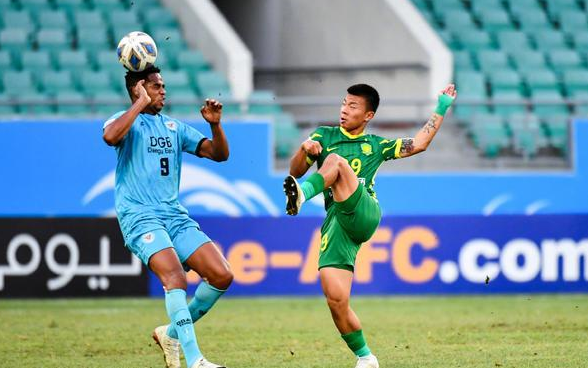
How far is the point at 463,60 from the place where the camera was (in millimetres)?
21875

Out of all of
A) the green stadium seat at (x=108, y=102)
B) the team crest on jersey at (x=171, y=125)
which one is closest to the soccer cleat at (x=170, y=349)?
the team crest on jersey at (x=171, y=125)

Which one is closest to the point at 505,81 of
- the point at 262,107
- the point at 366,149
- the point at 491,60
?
the point at 491,60

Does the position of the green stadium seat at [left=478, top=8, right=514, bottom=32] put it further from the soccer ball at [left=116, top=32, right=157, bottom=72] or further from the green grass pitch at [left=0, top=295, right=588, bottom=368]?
the soccer ball at [left=116, top=32, right=157, bottom=72]

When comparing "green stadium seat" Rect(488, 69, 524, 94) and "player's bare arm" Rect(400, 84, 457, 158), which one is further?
"green stadium seat" Rect(488, 69, 524, 94)

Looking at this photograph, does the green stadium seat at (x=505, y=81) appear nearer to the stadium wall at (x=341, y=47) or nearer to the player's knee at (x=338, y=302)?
the stadium wall at (x=341, y=47)

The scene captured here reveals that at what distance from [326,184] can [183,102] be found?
9.01 metres

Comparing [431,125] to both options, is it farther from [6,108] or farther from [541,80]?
[541,80]

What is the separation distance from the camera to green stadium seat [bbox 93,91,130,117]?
1723 cm

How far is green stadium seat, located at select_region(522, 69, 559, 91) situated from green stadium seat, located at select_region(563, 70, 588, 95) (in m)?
0.20

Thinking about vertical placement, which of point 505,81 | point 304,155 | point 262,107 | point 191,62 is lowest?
point 304,155

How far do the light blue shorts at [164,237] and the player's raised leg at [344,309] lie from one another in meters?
0.95

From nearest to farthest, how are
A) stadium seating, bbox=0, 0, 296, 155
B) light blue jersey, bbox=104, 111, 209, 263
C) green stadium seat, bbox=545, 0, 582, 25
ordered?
light blue jersey, bbox=104, 111, 209, 263 < stadium seating, bbox=0, 0, 296, 155 < green stadium seat, bbox=545, 0, 582, 25

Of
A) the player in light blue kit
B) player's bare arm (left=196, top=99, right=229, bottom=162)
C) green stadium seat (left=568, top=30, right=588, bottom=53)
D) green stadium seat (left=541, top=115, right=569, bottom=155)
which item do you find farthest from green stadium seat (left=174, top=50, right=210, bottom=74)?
the player in light blue kit

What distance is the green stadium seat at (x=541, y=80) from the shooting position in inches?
858
